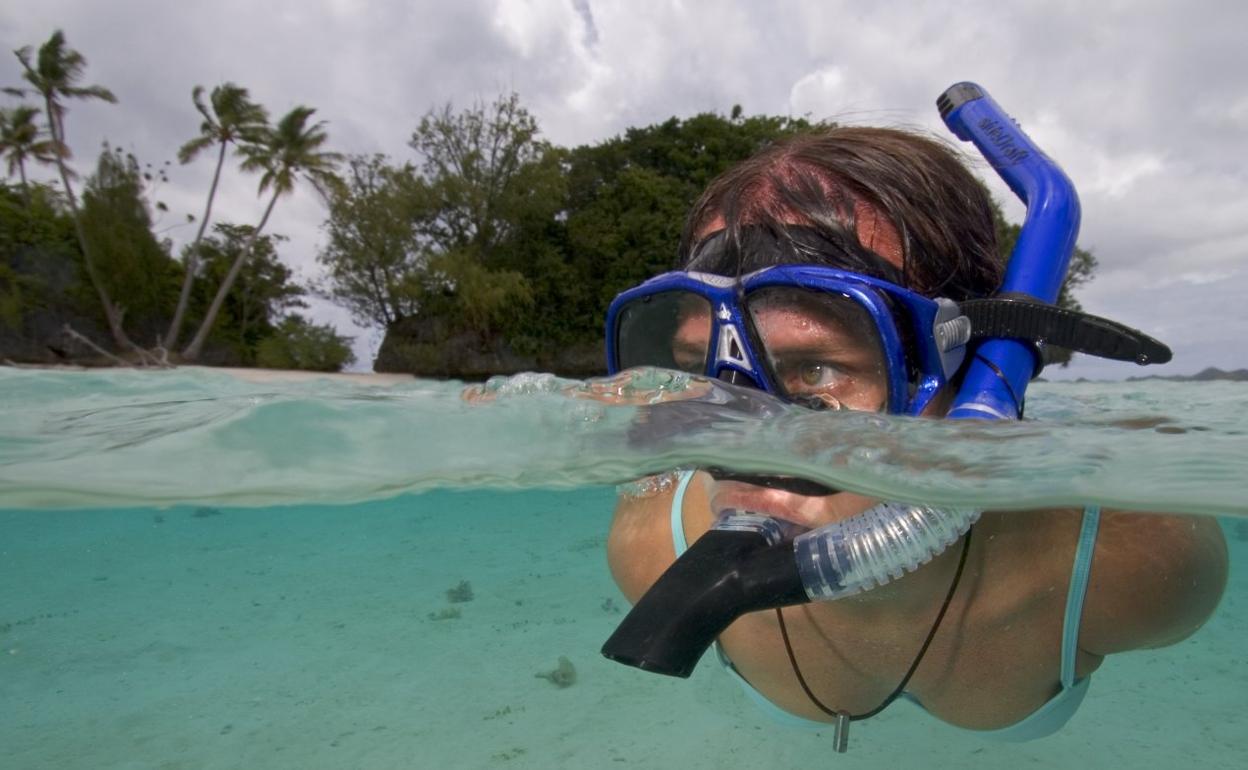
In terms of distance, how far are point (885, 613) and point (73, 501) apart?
436 cm

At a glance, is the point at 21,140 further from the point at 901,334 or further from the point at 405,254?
the point at 901,334

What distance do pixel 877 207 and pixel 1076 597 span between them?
1.56 metres

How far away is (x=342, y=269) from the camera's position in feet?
98.2

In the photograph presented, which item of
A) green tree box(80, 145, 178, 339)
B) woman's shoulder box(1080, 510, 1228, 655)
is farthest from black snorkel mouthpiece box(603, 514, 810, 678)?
green tree box(80, 145, 178, 339)

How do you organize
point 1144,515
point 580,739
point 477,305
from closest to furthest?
1. point 1144,515
2. point 580,739
3. point 477,305

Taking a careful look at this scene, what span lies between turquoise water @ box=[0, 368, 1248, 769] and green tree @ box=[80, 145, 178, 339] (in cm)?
2792

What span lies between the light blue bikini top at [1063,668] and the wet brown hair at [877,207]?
1002mm

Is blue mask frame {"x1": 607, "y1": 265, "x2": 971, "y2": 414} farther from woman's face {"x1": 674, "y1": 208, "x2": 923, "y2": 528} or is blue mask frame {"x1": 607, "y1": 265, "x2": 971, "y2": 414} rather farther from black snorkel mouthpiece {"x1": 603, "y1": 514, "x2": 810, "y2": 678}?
black snorkel mouthpiece {"x1": 603, "y1": 514, "x2": 810, "y2": 678}

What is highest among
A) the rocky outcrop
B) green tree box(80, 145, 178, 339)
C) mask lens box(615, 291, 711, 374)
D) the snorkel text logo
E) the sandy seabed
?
green tree box(80, 145, 178, 339)

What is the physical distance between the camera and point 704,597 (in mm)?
1690

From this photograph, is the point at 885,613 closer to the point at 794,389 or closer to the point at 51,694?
the point at 794,389

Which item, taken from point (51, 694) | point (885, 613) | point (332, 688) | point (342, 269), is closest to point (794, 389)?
point (885, 613)

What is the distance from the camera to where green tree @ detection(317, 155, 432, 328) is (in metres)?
29.1

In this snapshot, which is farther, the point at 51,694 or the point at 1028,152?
the point at 51,694
